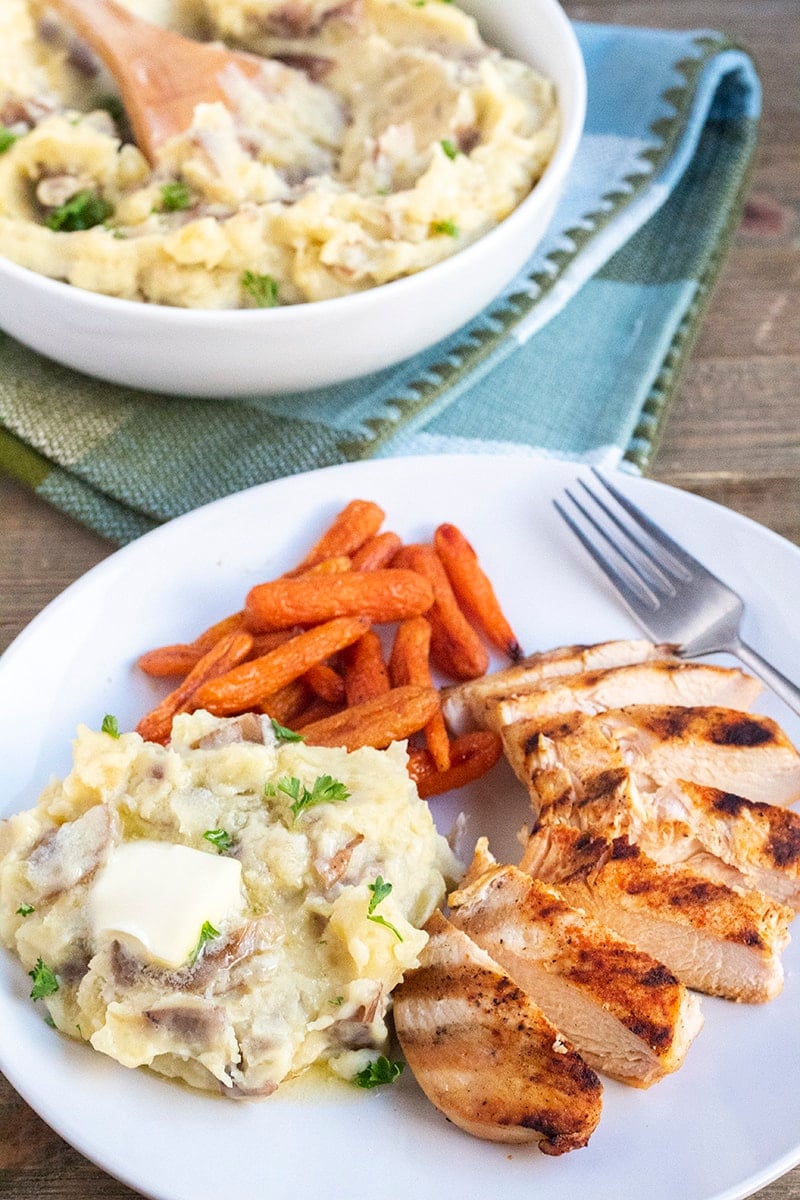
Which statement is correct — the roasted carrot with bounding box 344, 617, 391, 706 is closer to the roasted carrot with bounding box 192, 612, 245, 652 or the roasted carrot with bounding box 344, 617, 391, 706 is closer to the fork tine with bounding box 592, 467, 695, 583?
the roasted carrot with bounding box 192, 612, 245, 652

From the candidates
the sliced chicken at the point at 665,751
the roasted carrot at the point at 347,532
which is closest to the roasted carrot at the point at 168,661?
the roasted carrot at the point at 347,532

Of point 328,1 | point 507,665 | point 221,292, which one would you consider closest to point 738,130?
point 328,1

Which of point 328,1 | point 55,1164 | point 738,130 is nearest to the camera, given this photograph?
point 55,1164

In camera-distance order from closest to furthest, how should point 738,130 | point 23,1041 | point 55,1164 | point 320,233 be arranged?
point 23,1041, point 55,1164, point 320,233, point 738,130

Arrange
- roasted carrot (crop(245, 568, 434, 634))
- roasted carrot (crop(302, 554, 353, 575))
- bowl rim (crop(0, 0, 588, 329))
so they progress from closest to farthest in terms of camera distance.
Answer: roasted carrot (crop(245, 568, 434, 634)) → roasted carrot (crop(302, 554, 353, 575)) → bowl rim (crop(0, 0, 588, 329))

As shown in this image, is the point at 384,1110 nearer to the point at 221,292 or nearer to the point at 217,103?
the point at 221,292

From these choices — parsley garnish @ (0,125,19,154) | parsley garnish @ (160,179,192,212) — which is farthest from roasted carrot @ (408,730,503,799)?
parsley garnish @ (0,125,19,154)

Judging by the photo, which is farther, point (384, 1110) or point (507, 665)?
point (507, 665)

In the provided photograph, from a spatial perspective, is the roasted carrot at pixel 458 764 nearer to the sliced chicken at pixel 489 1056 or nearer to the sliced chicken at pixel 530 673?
the sliced chicken at pixel 530 673
